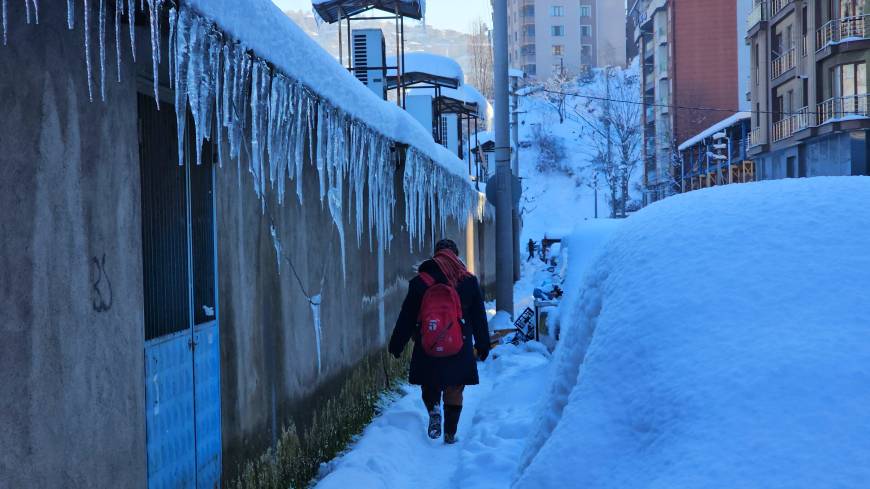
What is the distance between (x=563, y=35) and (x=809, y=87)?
7574 cm

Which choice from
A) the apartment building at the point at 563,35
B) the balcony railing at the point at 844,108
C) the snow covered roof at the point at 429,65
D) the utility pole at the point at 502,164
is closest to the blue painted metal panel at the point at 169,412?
the utility pole at the point at 502,164

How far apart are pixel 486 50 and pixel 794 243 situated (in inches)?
3203

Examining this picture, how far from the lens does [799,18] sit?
31875mm

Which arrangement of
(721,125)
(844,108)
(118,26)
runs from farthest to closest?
1. (721,125)
2. (844,108)
3. (118,26)

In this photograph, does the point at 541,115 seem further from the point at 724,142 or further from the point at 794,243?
the point at 794,243

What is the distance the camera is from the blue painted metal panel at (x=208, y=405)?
3.83 meters

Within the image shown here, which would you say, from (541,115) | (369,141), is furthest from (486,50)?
(369,141)

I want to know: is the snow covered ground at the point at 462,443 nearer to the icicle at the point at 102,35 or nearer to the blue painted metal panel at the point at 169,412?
the blue painted metal panel at the point at 169,412

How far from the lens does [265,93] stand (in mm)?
4051

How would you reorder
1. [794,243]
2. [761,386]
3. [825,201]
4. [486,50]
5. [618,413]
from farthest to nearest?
[486,50] → [825,201] → [794,243] → [618,413] → [761,386]

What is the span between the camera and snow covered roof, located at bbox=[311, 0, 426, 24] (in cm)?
1345

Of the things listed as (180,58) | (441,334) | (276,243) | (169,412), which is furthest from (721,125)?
(180,58)

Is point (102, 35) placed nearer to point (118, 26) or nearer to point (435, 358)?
point (118, 26)

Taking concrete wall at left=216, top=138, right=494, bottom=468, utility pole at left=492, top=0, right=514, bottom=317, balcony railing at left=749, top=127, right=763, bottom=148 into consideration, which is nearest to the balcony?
balcony railing at left=749, top=127, right=763, bottom=148
